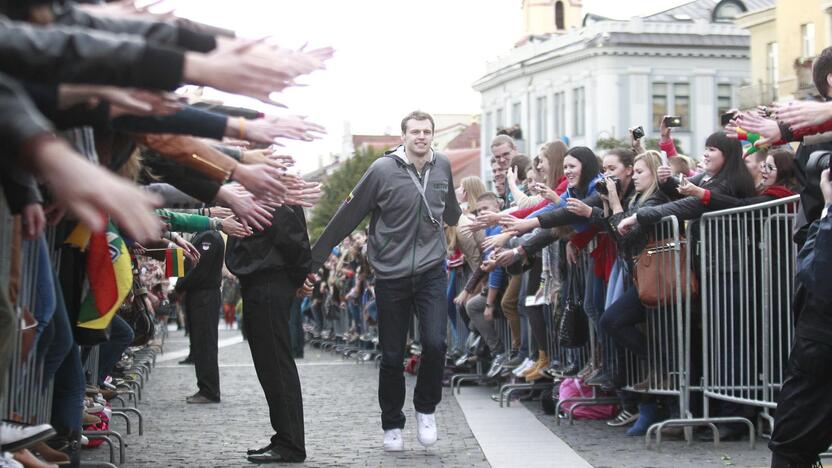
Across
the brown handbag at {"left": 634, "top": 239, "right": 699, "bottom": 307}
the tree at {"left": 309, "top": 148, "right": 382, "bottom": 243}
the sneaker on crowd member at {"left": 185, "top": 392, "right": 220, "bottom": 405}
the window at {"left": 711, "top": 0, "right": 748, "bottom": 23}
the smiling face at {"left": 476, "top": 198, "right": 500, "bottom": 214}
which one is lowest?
the sneaker on crowd member at {"left": 185, "top": 392, "right": 220, "bottom": 405}

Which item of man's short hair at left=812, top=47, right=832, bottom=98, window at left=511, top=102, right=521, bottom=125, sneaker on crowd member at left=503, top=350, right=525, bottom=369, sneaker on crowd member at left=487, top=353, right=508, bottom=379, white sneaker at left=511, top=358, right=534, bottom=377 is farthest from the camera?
window at left=511, top=102, right=521, bottom=125

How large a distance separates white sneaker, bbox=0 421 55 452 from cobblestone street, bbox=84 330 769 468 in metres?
3.39

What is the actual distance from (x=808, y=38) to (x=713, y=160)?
55076 mm

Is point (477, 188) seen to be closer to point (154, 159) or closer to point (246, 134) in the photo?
point (154, 159)

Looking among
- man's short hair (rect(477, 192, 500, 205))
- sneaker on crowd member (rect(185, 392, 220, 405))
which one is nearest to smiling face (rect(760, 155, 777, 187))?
man's short hair (rect(477, 192, 500, 205))

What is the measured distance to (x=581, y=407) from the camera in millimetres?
11891

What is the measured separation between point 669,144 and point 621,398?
2.03m

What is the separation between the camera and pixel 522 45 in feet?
336

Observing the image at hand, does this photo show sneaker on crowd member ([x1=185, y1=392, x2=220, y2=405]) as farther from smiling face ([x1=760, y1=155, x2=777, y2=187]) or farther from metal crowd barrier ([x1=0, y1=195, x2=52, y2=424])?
metal crowd barrier ([x1=0, y1=195, x2=52, y2=424])

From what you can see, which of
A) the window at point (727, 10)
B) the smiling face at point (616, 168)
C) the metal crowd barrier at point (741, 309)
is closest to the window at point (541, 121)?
the window at point (727, 10)

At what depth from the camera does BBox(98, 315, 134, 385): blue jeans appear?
35.5 feet

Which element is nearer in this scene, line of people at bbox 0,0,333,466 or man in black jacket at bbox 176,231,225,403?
line of people at bbox 0,0,333,466

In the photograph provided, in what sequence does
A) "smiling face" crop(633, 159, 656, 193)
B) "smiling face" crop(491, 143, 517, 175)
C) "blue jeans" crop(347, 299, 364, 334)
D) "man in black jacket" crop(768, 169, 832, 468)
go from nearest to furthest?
"man in black jacket" crop(768, 169, 832, 468), "smiling face" crop(633, 159, 656, 193), "smiling face" crop(491, 143, 517, 175), "blue jeans" crop(347, 299, 364, 334)

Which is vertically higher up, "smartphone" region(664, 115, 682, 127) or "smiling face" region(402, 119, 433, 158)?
"smartphone" region(664, 115, 682, 127)
